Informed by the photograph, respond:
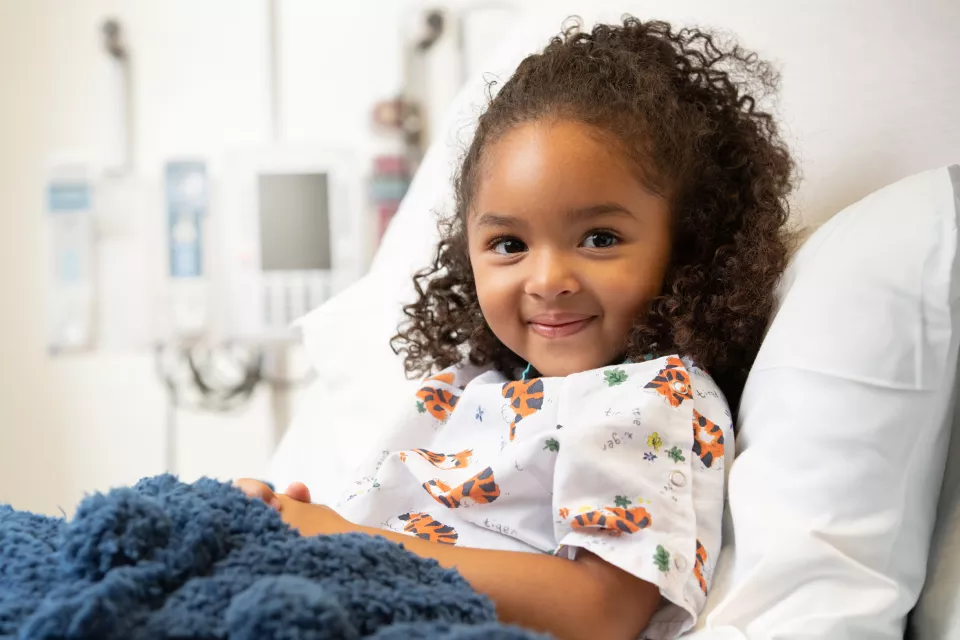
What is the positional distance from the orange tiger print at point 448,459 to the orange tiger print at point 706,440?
0.24 metres

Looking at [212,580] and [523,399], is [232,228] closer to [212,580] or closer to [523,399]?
[523,399]

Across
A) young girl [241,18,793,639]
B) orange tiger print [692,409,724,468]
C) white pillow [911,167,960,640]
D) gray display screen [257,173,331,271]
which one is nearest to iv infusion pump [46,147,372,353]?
gray display screen [257,173,331,271]

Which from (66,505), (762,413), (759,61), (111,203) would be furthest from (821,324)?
(66,505)

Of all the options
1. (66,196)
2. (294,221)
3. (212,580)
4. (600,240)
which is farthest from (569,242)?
(66,196)

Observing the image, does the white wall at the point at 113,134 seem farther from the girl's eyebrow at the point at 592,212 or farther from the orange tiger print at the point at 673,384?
the orange tiger print at the point at 673,384

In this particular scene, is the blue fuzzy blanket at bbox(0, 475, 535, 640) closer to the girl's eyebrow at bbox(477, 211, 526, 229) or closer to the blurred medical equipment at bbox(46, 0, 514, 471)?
the girl's eyebrow at bbox(477, 211, 526, 229)

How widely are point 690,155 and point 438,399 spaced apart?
38 cm

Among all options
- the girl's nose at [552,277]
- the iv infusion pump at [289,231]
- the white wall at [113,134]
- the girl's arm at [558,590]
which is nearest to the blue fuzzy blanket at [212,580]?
the girl's arm at [558,590]

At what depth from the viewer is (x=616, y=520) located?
68 centimetres

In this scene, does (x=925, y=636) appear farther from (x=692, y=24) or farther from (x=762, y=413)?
(x=692, y=24)

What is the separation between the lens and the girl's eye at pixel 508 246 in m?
0.93

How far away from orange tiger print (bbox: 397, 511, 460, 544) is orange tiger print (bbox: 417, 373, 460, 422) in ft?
0.52

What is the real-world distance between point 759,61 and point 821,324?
420 millimetres

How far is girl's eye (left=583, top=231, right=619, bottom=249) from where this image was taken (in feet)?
2.88
